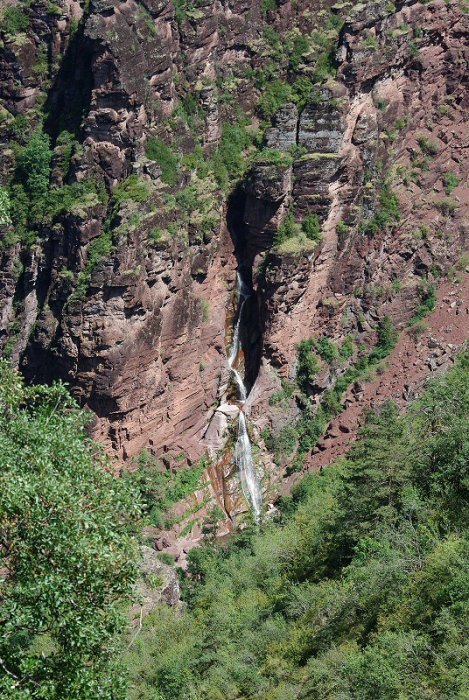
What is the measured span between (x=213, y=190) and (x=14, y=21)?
1065 cm

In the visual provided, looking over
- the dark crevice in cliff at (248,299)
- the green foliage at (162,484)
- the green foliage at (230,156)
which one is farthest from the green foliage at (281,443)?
the green foliage at (230,156)

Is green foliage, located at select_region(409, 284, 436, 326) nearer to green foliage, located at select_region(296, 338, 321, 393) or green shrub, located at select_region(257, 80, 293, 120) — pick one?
green foliage, located at select_region(296, 338, 321, 393)

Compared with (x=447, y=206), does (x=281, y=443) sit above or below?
below

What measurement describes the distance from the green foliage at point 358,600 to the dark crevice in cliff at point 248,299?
32.3 feet

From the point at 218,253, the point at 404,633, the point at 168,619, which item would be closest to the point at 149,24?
the point at 218,253

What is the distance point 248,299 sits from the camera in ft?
154

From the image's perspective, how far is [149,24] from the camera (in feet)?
139

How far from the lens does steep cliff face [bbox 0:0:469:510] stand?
41.3 m

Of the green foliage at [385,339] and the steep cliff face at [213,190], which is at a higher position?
the steep cliff face at [213,190]

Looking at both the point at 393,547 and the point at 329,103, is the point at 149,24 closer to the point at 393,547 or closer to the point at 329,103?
the point at 329,103

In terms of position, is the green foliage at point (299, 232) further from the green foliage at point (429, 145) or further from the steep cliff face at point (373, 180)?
the green foliage at point (429, 145)

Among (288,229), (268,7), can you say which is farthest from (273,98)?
(288,229)

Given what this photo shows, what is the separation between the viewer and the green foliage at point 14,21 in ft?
146

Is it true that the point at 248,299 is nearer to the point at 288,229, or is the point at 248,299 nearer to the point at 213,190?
the point at 288,229
